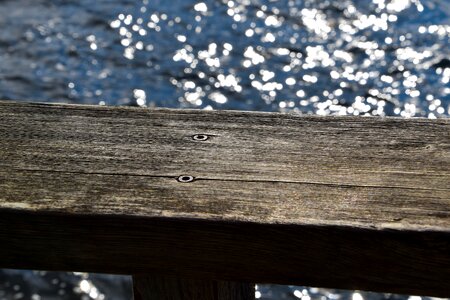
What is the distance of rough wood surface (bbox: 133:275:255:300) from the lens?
1111 millimetres

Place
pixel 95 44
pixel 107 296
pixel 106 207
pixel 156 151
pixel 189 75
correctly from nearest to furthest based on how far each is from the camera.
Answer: pixel 106 207, pixel 156 151, pixel 107 296, pixel 189 75, pixel 95 44

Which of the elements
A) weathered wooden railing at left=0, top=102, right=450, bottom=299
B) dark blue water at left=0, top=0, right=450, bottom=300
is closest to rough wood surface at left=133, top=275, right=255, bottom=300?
weathered wooden railing at left=0, top=102, right=450, bottom=299

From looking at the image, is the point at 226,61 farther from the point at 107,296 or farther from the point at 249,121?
the point at 249,121

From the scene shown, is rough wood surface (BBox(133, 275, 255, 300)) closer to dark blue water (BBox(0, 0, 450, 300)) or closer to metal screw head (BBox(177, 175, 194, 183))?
metal screw head (BBox(177, 175, 194, 183))

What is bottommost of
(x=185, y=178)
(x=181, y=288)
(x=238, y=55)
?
(x=238, y=55)

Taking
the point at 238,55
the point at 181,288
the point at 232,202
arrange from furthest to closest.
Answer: the point at 238,55, the point at 181,288, the point at 232,202

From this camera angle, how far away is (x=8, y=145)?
115 cm

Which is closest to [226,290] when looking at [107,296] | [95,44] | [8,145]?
[8,145]

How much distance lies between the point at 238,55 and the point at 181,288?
147 inches

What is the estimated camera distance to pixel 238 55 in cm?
476

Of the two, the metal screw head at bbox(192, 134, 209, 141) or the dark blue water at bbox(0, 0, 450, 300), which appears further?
the dark blue water at bbox(0, 0, 450, 300)

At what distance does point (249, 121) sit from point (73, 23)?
435cm

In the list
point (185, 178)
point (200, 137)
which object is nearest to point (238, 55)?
point (200, 137)

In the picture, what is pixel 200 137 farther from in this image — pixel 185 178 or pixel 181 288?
pixel 181 288
